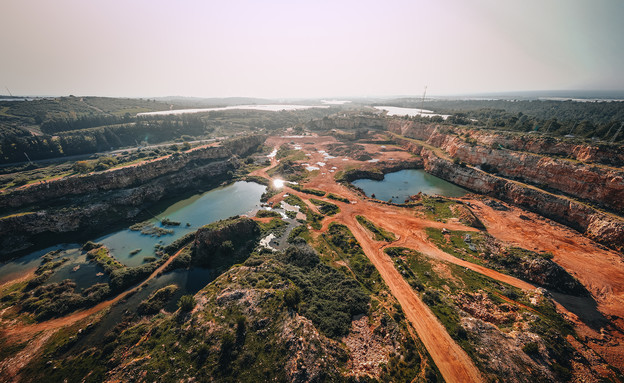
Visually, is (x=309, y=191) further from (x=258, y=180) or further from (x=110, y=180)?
(x=110, y=180)

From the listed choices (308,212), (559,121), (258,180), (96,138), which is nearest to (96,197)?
(258,180)

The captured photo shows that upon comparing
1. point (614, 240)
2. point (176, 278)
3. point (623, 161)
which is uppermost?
point (623, 161)

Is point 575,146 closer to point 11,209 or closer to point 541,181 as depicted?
point 541,181

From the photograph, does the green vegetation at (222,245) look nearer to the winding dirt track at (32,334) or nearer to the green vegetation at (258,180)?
the winding dirt track at (32,334)

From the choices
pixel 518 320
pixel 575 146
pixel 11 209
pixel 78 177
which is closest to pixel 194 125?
pixel 78 177

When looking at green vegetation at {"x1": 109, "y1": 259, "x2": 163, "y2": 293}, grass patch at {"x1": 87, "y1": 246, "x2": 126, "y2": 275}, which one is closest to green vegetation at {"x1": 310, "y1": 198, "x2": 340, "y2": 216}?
green vegetation at {"x1": 109, "y1": 259, "x2": 163, "y2": 293}

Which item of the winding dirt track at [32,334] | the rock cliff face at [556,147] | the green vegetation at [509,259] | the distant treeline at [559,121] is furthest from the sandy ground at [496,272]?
the winding dirt track at [32,334]
